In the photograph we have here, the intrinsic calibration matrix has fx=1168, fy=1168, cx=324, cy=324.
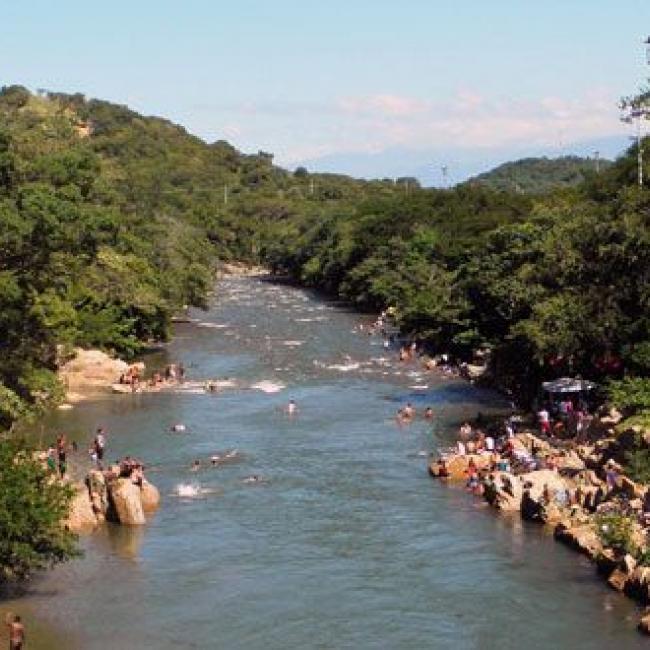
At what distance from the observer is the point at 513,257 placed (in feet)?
196

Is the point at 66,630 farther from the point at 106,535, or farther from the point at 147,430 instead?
the point at 147,430

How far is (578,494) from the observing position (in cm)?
3603

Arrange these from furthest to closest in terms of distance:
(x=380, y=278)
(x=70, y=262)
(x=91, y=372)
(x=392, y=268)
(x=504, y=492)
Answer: (x=392, y=268), (x=380, y=278), (x=91, y=372), (x=70, y=262), (x=504, y=492)

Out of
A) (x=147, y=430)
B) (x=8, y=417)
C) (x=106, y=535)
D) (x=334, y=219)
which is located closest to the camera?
(x=106, y=535)

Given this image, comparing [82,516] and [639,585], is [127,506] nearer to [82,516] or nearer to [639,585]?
[82,516]

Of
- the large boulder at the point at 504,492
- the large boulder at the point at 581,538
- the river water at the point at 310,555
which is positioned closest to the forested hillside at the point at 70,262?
the river water at the point at 310,555

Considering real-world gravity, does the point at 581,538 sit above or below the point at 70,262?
below

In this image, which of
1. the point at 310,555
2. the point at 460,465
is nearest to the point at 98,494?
the point at 310,555

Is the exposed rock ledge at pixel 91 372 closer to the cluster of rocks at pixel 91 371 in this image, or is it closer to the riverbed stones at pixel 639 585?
the cluster of rocks at pixel 91 371

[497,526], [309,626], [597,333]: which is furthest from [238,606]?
[597,333]

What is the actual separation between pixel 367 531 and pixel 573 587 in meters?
7.23

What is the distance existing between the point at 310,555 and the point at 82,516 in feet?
24.4

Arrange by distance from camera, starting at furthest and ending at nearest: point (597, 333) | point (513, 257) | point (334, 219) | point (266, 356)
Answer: point (334, 219), point (266, 356), point (513, 257), point (597, 333)

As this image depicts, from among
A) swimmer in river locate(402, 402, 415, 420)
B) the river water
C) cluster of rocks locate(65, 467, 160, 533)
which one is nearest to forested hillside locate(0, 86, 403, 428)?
cluster of rocks locate(65, 467, 160, 533)
